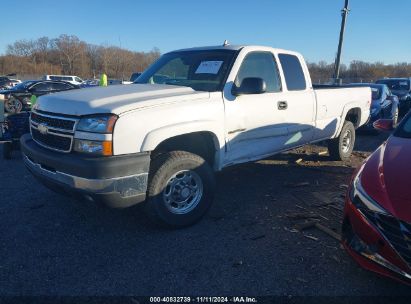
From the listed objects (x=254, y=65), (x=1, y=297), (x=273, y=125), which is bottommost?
(x=1, y=297)

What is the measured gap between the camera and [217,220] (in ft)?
13.4

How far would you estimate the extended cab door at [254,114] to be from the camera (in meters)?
4.09

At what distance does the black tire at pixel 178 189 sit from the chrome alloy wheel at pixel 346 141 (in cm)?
389

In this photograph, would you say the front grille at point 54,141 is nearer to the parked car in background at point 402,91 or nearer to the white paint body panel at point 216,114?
the white paint body panel at point 216,114

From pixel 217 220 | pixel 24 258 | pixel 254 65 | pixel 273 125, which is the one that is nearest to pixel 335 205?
pixel 273 125

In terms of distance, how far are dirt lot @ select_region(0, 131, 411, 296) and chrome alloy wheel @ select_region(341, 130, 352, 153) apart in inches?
78.3

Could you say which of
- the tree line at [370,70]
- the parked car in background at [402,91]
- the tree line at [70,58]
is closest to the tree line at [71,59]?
the tree line at [70,58]

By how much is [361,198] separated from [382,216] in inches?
11.1

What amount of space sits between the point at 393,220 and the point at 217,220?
2.07 m

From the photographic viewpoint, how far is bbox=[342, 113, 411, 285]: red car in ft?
7.79

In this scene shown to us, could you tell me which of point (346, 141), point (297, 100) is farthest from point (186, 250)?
point (346, 141)

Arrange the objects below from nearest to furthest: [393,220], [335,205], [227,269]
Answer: [393,220] < [227,269] < [335,205]

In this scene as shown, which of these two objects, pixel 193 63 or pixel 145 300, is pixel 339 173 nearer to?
pixel 193 63

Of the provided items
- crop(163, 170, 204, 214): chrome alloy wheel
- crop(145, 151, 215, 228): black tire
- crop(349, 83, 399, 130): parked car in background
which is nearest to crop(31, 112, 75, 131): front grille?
crop(145, 151, 215, 228): black tire
